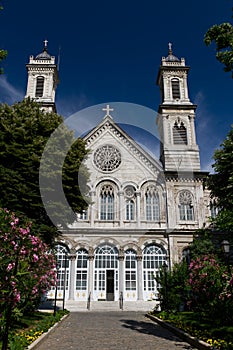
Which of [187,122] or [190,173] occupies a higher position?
[187,122]

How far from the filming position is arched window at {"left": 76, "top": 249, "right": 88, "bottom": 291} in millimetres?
25953

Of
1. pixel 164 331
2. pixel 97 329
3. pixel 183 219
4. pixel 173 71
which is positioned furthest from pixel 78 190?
pixel 173 71

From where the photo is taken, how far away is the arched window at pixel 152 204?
2864 cm

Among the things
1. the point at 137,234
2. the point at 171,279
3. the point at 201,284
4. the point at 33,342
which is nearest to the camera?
A: the point at 33,342

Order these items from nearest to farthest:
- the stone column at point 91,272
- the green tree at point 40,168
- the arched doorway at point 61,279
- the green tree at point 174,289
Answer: the green tree at point 40,168, the green tree at point 174,289, the arched doorway at point 61,279, the stone column at point 91,272

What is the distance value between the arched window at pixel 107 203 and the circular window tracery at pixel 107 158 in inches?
81.9

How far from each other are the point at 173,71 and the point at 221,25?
90.0 ft

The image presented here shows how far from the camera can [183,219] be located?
2847 centimetres

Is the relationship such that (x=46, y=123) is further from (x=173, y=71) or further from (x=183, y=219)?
(x=173, y=71)

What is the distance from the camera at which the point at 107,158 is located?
3047 cm

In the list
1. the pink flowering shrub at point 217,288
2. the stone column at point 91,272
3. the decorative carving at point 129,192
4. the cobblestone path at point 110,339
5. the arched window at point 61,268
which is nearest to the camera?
the cobblestone path at point 110,339

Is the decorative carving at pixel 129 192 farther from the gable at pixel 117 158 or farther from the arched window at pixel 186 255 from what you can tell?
the arched window at pixel 186 255

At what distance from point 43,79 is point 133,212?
19.3 metres

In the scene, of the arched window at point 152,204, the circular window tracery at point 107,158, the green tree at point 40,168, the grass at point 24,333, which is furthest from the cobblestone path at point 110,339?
the circular window tracery at point 107,158
